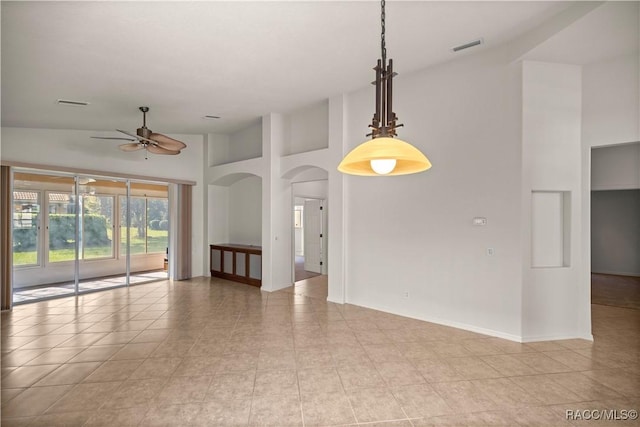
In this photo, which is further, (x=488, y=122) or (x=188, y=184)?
(x=188, y=184)

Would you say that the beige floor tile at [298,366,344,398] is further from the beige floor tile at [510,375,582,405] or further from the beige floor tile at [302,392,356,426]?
the beige floor tile at [510,375,582,405]

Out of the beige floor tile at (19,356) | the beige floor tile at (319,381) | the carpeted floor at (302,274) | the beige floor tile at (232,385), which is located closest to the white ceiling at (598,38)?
the beige floor tile at (319,381)

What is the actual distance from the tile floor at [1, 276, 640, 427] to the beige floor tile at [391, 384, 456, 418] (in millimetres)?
12

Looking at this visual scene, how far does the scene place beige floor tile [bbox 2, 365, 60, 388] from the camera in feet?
9.62

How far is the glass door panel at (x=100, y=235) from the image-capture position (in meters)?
6.86

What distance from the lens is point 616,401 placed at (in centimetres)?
262

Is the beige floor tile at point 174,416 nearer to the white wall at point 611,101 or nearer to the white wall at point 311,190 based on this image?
the white wall at point 611,101

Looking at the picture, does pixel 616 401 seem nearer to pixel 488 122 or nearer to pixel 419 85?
pixel 488 122

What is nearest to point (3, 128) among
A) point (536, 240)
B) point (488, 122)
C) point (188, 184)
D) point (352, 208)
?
point (188, 184)

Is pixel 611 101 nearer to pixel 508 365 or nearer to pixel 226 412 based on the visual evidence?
pixel 508 365

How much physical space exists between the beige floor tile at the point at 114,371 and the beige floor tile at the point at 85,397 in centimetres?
9

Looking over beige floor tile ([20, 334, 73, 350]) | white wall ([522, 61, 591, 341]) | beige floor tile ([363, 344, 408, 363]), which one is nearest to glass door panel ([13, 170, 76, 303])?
beige floor tile ([20, 334, 73, 350])

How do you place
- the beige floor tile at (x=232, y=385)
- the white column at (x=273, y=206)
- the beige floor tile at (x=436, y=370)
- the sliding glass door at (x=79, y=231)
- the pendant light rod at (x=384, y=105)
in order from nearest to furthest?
the pendant light rod at (x=384, y=105) → the beige floor tile at (x=232, y=385) → the beige floor tile at (x=436, y=370) → the sliding glass door at (x=79, y=231) → the white column at (x=273, y=206)

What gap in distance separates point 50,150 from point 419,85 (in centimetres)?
703
